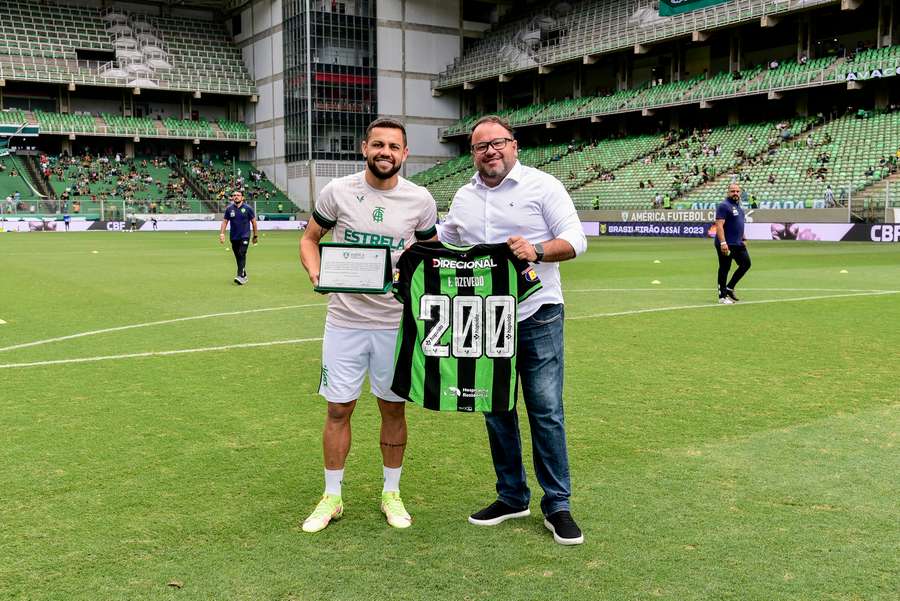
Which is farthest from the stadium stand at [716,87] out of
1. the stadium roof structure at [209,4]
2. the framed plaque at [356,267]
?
the framed plaque at [356,267]

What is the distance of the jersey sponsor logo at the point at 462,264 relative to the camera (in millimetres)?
4215

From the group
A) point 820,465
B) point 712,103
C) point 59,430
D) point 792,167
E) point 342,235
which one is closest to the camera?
point 342,235

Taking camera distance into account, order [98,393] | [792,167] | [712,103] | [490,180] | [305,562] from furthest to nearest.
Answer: [712,103]
[792,167]
[98,393]
[490,180]
[305,562]

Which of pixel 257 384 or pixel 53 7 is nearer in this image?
pixel 257 384

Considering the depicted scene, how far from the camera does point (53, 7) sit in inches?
2744

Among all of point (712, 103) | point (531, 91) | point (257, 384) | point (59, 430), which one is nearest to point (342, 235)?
point (59, 430)

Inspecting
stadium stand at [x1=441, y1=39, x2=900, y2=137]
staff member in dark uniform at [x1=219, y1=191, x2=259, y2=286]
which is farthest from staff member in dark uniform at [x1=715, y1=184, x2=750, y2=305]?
stadium stand at [x1=441, y1=39, x2=900, y2=137]

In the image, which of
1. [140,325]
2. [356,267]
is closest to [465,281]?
[356,267]

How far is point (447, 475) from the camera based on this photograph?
5336 millimetres

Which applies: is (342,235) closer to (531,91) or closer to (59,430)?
(59,430)

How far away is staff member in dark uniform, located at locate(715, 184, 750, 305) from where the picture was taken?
14.1 meters

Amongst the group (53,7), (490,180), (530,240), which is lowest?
(530,240)

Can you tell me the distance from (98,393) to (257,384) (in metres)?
1.39

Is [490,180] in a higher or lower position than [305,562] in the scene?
higher
